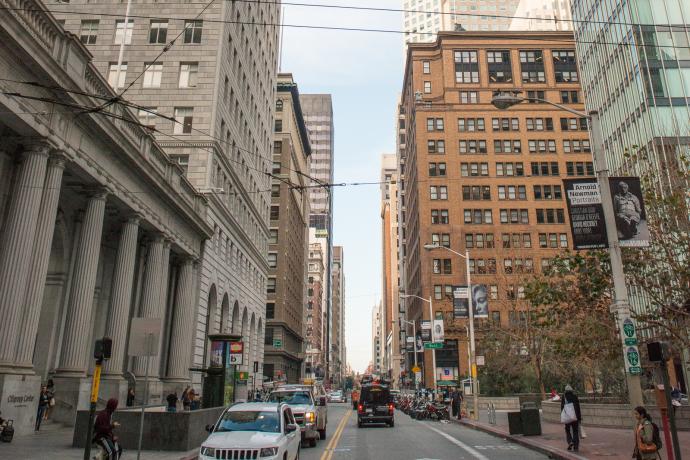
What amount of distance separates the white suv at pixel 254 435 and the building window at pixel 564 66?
9319 centimetres

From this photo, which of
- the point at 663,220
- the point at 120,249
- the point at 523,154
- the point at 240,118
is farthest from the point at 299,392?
the point at 523,154

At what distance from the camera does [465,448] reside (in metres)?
17.4

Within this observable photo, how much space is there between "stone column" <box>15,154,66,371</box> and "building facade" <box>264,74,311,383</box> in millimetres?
52756

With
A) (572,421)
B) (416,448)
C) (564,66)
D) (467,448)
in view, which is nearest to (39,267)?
(416,448)

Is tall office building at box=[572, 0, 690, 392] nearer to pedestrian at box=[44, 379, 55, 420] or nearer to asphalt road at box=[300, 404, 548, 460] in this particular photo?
asphalt road at box=[300, 404, 548, 460]

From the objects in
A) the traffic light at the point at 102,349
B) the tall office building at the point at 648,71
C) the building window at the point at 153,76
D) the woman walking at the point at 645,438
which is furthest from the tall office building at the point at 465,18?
the traffic light at the point at 102,349

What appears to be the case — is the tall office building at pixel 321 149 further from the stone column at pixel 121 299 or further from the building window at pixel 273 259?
the stone column at pixel 121 299

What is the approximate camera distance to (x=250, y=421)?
11.3 metres

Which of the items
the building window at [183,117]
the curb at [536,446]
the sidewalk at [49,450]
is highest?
the building window at [183,117]

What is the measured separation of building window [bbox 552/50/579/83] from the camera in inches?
3600

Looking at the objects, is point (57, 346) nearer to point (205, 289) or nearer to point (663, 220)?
point (205, 289)

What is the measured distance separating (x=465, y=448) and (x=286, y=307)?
69.0m

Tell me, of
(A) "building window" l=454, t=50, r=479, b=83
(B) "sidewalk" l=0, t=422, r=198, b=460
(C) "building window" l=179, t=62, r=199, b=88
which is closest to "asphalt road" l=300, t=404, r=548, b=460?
(B) "sidewalk" l=0, t=422, r=198, b=460

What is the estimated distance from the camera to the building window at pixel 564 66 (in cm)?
9144
